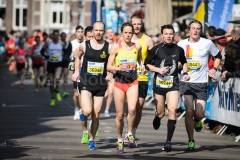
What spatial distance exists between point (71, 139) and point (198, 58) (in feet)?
8.67

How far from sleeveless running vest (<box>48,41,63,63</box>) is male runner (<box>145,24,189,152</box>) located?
35.9 ft

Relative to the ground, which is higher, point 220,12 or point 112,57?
point 220,12

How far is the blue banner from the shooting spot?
21.9 metres

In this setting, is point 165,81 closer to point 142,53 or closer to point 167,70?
point 167,70

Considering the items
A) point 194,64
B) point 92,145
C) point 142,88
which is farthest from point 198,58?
point 92,145

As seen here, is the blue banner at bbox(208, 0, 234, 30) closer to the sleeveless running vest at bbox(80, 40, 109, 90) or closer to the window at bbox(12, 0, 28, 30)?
the sleeveless running vest at bbox(80, 40, 109, 90)

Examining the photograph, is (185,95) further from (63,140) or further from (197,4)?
(197,4)

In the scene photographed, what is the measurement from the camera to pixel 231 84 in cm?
1597

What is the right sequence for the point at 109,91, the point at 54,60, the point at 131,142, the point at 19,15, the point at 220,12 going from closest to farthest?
the point at 131,142, the point at 109,91, the point at 220,12, the point at 54,60, the point at 19,15

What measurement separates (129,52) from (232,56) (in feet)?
11.8

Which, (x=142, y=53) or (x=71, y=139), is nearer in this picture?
(x=142, y=53)

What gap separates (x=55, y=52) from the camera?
78.7 ft

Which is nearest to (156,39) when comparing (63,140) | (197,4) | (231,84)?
(197,4)

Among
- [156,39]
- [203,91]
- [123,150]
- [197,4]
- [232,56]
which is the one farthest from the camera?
[156,39]
